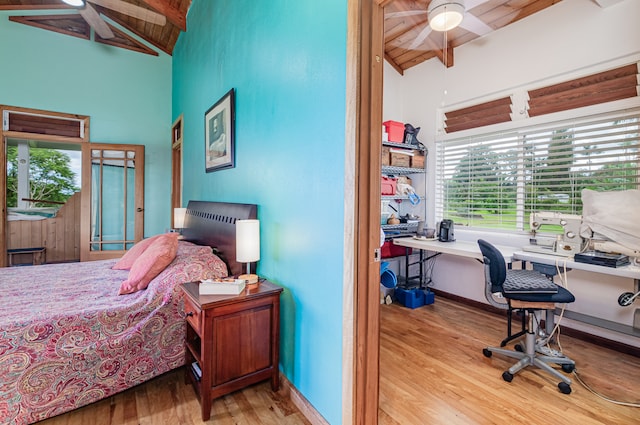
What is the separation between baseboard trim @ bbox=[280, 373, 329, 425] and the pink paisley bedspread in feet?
2.34

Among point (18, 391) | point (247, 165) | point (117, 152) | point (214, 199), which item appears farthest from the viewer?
point (117, 152)

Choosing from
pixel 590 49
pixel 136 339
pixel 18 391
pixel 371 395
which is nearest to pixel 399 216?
pixel 590 49

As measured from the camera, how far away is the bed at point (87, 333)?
1.53 metres

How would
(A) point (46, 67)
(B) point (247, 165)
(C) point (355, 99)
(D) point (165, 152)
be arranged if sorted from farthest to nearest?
1. (D) point (165, 152)
2. (A) point (46, 67)
3. (B) point (247, 165)
4. (C) point (355, 99)

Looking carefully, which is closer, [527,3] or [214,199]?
[527,3]

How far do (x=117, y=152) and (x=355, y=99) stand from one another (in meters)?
5.04

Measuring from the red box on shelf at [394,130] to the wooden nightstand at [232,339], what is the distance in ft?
8.09

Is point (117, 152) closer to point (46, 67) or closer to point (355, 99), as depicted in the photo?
point (46, 67)

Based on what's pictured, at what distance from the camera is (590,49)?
8.54 ft

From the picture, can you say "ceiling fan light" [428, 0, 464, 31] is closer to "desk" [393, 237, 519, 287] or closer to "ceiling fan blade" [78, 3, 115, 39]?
"desk" [393, 237, 519, 287]

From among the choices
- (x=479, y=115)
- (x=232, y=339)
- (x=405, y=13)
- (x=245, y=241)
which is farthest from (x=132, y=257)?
(x=479, y=115)

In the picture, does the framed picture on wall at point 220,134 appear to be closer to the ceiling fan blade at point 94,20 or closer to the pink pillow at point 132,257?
the pink pillow at point 132,257

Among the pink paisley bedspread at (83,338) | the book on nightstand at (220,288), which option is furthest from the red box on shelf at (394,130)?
the book on nightstand at (220,288)

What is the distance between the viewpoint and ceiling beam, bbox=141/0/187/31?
3838 millimetres
